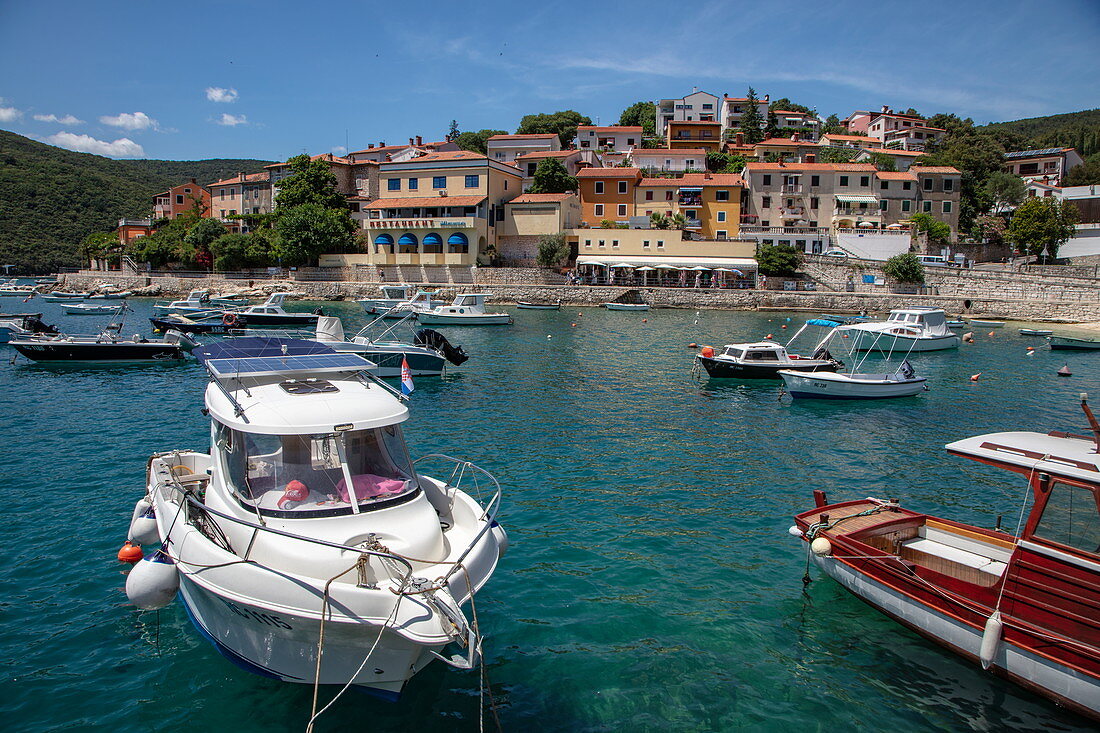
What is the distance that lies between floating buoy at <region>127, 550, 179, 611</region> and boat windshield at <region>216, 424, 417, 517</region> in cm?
120

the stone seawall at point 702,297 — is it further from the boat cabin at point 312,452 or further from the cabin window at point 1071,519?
the cabin window at point 1071,519

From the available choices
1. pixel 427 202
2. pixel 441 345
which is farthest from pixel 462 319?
pixel 427 202

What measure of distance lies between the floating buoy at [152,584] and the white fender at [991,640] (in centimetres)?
969

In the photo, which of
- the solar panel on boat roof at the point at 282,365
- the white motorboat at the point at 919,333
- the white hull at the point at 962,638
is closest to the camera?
the white hull at the point at 962,638

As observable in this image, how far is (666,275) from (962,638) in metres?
59.3

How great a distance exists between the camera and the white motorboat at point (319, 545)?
6.16m

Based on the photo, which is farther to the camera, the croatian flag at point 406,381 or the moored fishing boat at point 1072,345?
the moored fishing boat at point 1072,345

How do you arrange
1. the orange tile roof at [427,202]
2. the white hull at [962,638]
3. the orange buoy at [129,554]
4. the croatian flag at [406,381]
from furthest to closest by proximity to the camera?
1. the orange tile roof at [427,202]
2. the croatian flag at [406,381]
3. the orange buoy at [129,554]
4. the white hull at [962,638]

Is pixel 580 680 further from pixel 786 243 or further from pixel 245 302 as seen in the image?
pixel 786 243

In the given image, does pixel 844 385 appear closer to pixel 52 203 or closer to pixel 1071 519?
pixel 1071 519

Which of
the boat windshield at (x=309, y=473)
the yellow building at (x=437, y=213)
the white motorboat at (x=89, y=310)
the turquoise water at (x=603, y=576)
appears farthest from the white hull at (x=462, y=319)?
the boat windshield at (x=309, y=473)

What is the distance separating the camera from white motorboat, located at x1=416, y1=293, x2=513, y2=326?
150 ft

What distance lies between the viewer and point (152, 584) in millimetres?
7348

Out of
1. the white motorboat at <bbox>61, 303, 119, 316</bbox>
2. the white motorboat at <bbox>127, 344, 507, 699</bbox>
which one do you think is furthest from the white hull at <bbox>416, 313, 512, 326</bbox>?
the white motorboat at <bbox>127, 344, 507, 699</bbox>
